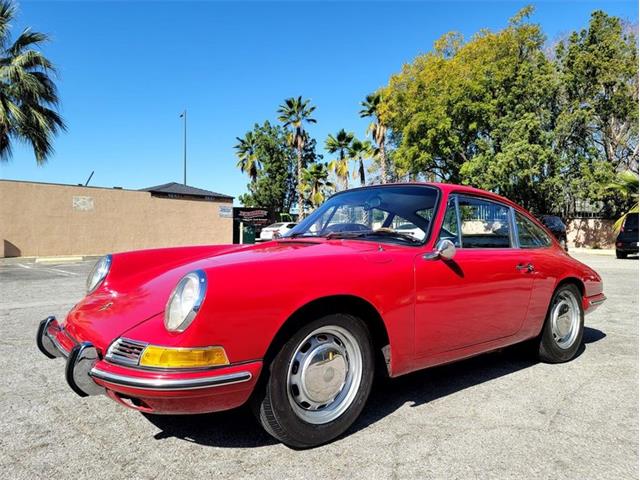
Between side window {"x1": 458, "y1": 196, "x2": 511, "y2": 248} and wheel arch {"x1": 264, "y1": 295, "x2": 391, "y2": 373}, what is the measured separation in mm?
1024

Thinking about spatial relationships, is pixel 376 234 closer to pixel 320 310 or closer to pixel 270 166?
pixel 320 310

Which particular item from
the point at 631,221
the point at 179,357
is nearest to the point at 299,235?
the point at 179,357

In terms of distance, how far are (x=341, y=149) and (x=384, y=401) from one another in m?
37.5

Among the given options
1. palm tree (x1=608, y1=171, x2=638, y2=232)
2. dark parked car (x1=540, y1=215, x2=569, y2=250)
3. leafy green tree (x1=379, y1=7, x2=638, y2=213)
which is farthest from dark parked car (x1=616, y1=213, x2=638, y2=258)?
leafy green tree (x1=379, y1=7, x2=638, y2=213)

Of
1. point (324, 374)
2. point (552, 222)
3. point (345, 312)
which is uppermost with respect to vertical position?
point (552, 222)

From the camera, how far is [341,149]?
39406mm

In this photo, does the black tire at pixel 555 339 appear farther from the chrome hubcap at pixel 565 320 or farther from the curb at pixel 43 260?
the curb at pixel 43 260

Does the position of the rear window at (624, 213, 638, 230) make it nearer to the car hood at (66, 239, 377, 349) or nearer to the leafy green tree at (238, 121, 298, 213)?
the car hood at (66, 239, 377, 349)

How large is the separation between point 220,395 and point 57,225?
743 inches

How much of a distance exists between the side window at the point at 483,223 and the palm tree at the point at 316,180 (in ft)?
124

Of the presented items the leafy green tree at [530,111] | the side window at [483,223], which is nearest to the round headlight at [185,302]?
the side window at [483,223]

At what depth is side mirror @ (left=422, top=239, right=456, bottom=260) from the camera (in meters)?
2.82

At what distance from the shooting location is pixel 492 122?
24453mm

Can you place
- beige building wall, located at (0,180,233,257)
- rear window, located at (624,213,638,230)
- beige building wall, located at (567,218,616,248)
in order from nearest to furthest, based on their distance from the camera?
beige building wall, located at (0,180,233,257) < rear window, located at (624,213,638,230) < beige building wall, located at (567,218,616,248)
